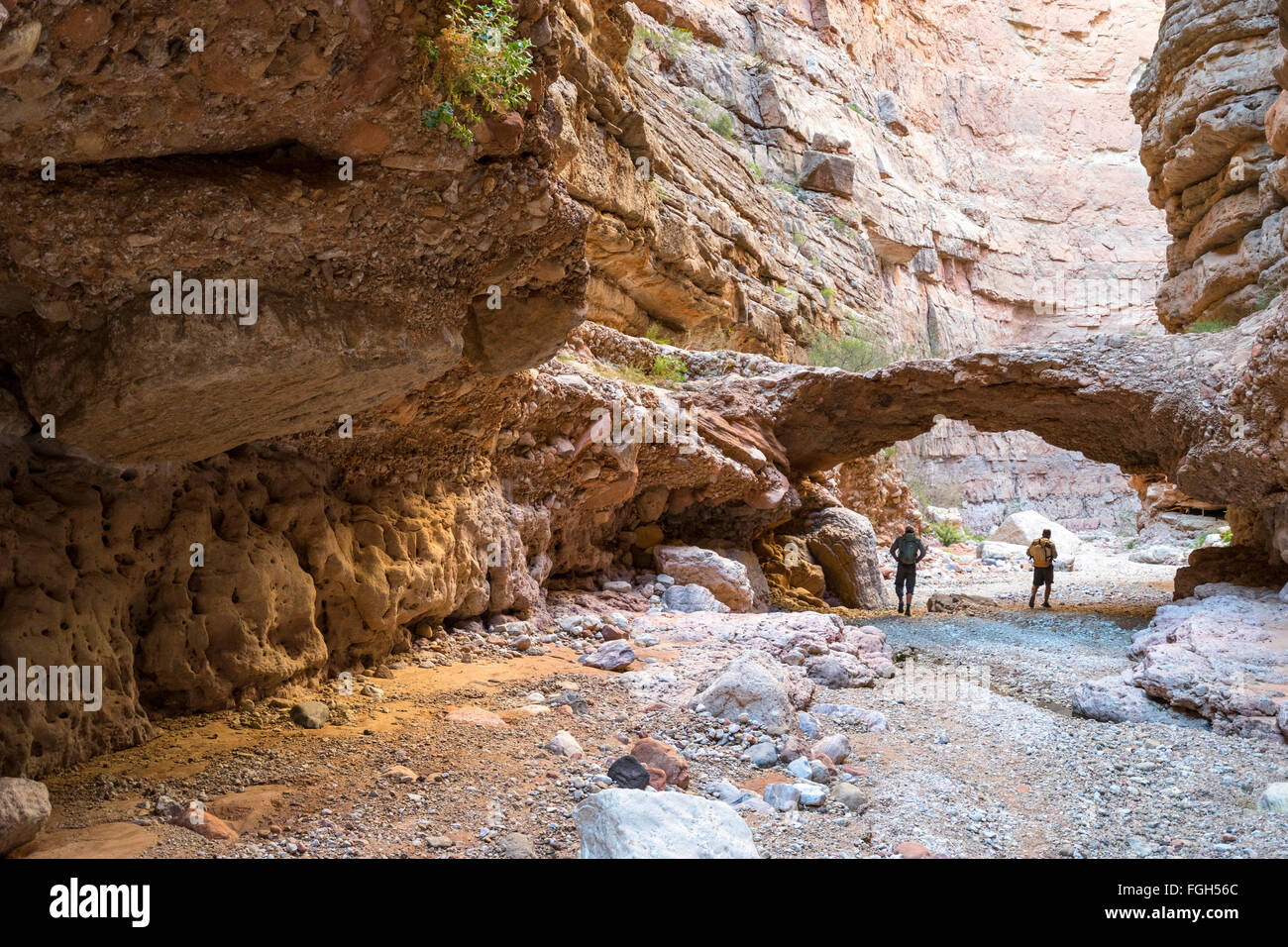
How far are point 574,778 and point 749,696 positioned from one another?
142 cm

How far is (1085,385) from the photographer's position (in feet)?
33.0

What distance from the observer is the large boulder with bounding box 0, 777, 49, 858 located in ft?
8.77

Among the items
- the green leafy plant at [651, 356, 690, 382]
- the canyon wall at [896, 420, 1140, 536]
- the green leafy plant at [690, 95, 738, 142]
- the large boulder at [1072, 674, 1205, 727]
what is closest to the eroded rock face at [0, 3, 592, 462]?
the large boulder at [1072, 674, 1205, 727]

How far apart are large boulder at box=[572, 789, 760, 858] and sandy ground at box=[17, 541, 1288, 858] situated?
29 centimetres

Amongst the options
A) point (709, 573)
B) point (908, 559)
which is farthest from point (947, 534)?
point (709, 573)

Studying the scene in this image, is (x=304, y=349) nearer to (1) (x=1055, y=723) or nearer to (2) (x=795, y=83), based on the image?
(1) (x=1055, y=723)

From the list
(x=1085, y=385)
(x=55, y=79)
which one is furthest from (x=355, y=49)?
(x=1085, y=385)

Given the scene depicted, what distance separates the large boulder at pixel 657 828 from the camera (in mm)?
2766

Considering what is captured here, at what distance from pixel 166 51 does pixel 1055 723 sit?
595 centimetres

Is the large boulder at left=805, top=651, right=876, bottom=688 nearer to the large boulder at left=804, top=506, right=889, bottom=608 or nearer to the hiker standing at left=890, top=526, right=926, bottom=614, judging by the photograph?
the hiker standing at left=890, top=526, right=926, bottom=614

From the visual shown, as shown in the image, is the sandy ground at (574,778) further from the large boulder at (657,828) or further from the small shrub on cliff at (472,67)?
the small shrub on cliff at (472,67)

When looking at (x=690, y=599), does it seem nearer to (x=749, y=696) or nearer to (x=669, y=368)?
→ (x=669, y=368)

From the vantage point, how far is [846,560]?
13.6 m

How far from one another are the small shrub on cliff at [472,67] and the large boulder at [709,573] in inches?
281
